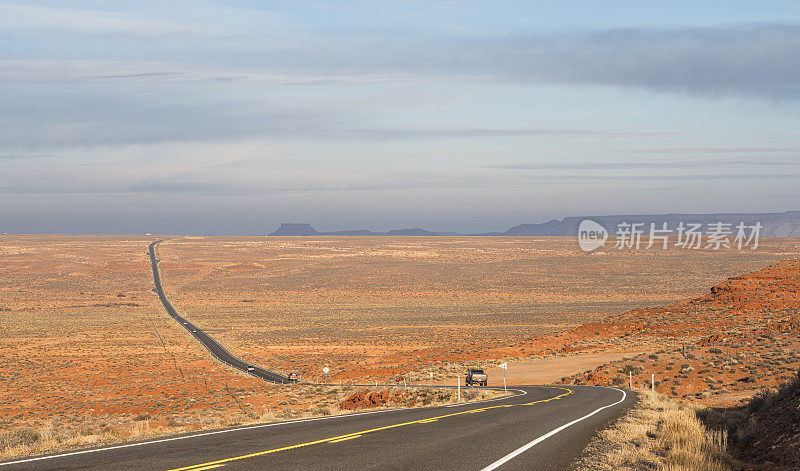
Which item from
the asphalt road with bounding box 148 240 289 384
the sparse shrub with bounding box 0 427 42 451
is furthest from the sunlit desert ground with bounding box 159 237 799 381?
the sparse shrub with bounding box 0 427 42 451

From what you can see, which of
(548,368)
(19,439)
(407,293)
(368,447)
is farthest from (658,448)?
(407,293)

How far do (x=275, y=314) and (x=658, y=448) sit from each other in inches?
3040

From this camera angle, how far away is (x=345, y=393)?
3319cm

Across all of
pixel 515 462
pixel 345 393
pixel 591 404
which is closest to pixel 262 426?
pixel 515 462

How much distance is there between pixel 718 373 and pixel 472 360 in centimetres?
1945

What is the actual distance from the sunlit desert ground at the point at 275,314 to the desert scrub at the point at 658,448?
9.26 meters

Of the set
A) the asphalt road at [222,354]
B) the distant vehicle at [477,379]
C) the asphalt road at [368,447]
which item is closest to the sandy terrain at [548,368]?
the distant vehicle at [477,379]

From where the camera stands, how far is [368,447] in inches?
433

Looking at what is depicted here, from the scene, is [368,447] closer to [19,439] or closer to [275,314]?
[19,439]

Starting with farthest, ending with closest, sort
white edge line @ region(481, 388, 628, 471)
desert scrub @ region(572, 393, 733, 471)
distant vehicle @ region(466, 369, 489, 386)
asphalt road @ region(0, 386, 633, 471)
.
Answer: distant vehicle @ region(466, 369, 489, 386) < desert scrub @ region(572, 393, 733, 471) < white edge line @ region(481, 388, 628, 471) < asphalt road @ region(0, 386, 633, 471)

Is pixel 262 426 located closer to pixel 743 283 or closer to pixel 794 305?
pixel 794 305

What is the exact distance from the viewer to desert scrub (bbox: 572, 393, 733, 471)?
10.3m

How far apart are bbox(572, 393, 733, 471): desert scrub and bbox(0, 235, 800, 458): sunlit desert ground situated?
9264 millimetres

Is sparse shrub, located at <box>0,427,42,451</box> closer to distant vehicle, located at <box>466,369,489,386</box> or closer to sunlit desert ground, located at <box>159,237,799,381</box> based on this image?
distant vehicle, located at <box>466,369,489,386</box>
